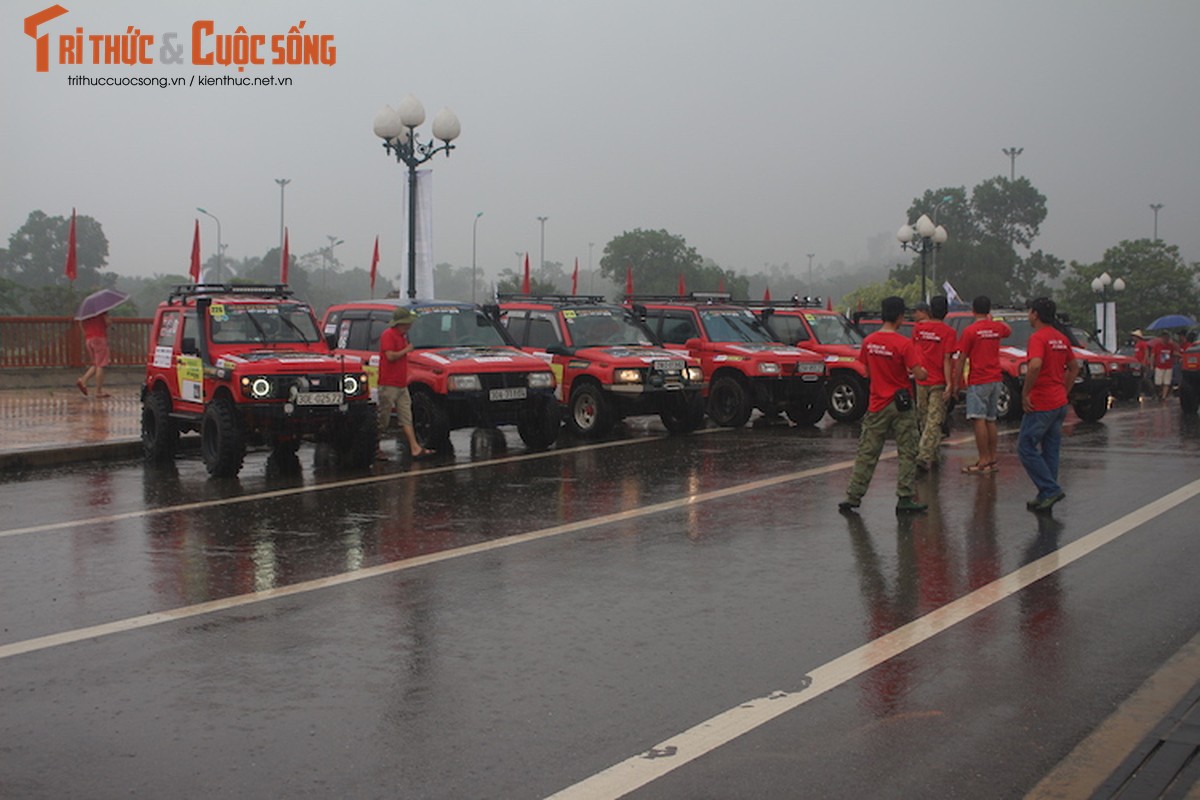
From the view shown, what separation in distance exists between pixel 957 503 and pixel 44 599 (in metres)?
7.39

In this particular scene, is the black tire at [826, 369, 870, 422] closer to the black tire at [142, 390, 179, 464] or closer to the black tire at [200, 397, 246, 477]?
the black tire at [142, 390, 179, 464]

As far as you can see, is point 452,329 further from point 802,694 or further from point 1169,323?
point 1169,323

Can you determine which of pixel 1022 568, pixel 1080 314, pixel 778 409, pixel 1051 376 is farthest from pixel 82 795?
pixel 1080 314

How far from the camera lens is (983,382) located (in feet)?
47.0

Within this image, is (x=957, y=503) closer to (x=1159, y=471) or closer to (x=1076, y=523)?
(x=1076, y=523)

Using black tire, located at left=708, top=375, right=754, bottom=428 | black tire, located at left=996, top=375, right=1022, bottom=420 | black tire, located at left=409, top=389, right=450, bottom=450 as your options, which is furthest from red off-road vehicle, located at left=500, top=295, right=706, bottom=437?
black tire, located at left=996, top=375, right=1022, bottom=420

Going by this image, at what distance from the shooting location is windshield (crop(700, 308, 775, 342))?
21062 mm

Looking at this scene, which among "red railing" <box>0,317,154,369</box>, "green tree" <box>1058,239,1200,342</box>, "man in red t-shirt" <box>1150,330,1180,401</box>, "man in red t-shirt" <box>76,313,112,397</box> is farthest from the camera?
"green tree" <box>1058,239,1200,342</box>

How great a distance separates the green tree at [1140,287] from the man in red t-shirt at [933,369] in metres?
73.3

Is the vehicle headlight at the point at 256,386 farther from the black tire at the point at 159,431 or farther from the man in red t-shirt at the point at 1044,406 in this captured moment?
the man in red t-shirt at the point at 1044,406

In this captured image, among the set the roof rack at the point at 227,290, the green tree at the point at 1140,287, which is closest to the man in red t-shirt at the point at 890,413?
the roof rack at the point at 227,290

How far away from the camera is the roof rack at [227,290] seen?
1590cm

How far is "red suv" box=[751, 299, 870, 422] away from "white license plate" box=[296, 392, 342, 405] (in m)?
9.00

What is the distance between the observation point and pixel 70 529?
1085 cm
